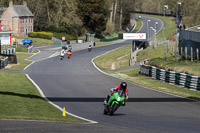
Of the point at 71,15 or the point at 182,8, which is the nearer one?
the point at 71,15

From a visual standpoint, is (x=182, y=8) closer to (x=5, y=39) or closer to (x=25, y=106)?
(x=5, y=39)

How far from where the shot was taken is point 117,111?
69.2ft

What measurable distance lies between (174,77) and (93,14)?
75.3 m

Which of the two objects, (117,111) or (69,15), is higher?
(69,15)

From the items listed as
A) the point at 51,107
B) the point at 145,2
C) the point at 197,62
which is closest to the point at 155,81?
the point at 197,62

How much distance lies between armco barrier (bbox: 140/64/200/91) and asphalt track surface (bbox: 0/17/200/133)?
3.69 metres

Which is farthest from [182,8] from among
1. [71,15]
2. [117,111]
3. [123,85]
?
[123,85]

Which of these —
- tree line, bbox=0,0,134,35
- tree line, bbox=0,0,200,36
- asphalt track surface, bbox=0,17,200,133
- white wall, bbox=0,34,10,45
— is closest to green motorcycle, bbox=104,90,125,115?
asphalt track surface, bbox=0,17,200,133

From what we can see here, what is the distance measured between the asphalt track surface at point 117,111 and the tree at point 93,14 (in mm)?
72568

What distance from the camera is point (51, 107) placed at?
21969 mm

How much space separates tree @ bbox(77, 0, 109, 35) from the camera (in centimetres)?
10919

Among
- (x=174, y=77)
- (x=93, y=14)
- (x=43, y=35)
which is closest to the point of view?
(x=174, y=77)

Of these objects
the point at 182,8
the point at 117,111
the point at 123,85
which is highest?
the point at 182,8

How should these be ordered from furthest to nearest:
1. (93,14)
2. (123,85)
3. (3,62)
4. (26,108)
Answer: (93,14), (3,62), (26,108), (123,85)
